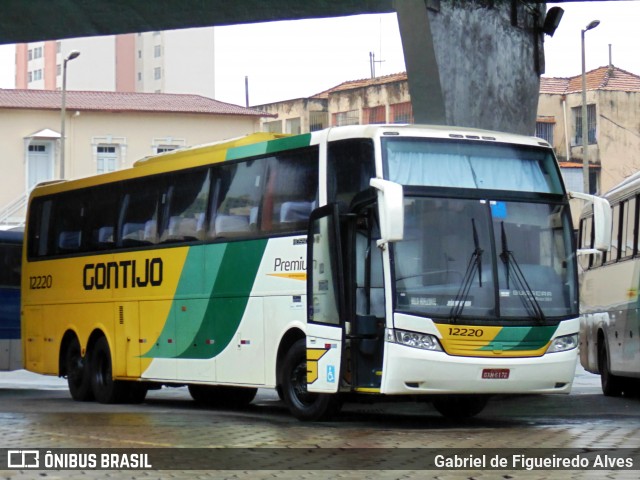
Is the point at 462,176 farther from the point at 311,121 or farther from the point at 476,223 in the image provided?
the point at 311,121

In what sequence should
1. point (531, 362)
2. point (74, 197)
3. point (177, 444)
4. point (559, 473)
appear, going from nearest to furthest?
point (559, 473)
point (177, 444)
point (531, 362)
point (74, 197)

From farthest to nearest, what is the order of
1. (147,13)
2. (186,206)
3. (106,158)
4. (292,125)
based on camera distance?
1. (292,125)
2. (106,158)
3. (147,13)
4. (186,206)

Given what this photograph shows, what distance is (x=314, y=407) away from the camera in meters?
15.6

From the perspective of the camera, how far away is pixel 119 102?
72.2 metres

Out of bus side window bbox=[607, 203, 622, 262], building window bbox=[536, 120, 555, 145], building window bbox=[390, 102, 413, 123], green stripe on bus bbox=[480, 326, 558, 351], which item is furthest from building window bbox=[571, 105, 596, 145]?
green stripe on bus bbox=[480, 326, 558, 351]

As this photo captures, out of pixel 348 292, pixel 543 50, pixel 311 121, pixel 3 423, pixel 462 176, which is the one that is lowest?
pixel 3 423

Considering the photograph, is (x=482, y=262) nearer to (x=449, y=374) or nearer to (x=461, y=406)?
(x=449, y=374)

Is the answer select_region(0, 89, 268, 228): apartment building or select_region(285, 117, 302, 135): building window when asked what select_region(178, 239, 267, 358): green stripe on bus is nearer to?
select_region(0, 89, 268, 228): apartment building

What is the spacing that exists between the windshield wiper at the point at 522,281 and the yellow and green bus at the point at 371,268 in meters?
0.02

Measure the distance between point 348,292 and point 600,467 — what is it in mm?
5276

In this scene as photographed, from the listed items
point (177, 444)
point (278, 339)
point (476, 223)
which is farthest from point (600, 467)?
point (278, 339)

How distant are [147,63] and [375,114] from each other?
65985mm

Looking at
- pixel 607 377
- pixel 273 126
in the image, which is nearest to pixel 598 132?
pixel 273 126

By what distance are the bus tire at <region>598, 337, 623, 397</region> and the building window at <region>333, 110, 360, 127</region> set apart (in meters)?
50.9
